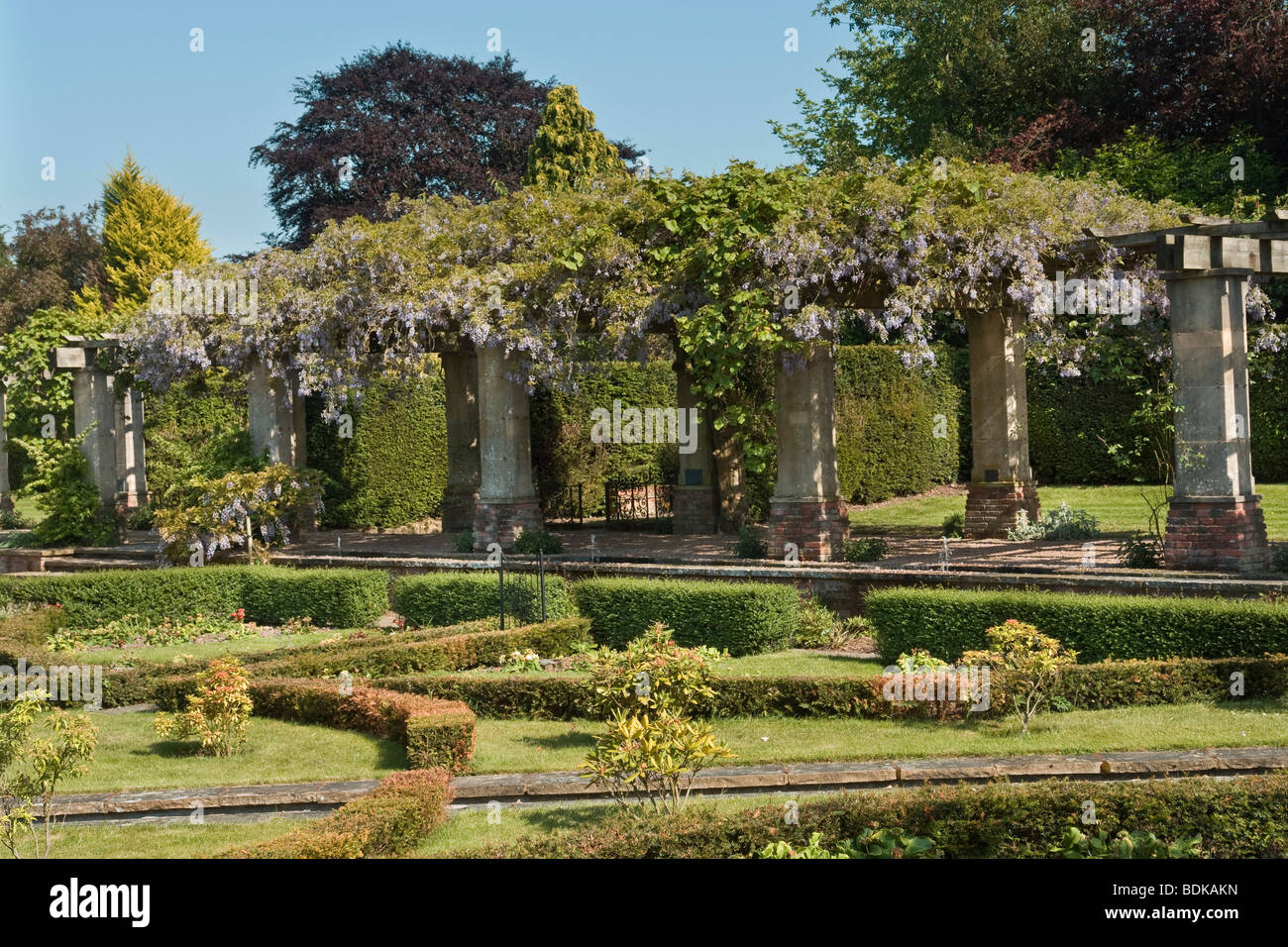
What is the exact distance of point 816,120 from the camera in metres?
38.2

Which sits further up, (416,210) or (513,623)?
(416,210)

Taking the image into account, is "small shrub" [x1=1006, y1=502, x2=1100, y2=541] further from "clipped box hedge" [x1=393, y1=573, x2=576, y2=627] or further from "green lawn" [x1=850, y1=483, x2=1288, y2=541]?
"clipped box hedge" [x1=393, y1=573, x2=576, y2=627]

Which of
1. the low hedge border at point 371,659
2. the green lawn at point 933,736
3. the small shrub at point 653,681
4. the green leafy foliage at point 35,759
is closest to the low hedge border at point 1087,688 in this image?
the green lawn at point 933,736

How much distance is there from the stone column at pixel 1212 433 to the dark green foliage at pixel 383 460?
601 inches

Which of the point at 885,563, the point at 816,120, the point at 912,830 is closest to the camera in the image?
the point at 912,830

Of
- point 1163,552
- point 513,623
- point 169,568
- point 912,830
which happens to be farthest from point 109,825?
point 1163,552

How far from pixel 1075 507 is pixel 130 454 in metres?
16.9

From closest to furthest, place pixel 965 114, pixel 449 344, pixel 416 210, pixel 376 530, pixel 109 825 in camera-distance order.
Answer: pixel 109 825 → pixel 416 210 → pixel 449 344 → pixel 376 530 → pixel 965 114

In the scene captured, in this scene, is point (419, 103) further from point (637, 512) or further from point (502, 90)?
point (637, 512)

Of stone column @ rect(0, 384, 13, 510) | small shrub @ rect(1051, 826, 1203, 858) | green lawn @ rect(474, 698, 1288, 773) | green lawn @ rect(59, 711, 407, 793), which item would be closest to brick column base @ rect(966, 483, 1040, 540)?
green lawn @ rect(474, 698, 1288, 773)

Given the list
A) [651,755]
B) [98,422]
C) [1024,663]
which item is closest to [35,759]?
[651,755]

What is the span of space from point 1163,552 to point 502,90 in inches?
1121

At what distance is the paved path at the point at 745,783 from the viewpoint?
32.6ft

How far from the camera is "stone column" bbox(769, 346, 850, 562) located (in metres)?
17.9
